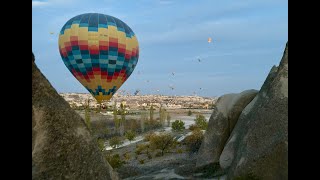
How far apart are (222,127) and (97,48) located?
19.0 metres

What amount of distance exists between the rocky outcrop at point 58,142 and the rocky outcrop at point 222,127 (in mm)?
9618

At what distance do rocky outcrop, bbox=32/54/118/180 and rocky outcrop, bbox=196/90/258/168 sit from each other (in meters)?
9.62

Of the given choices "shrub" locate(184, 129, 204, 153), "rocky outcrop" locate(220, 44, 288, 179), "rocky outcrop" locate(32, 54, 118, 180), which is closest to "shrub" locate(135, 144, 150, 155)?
"shrub" locate(184, 129, 204, 153)

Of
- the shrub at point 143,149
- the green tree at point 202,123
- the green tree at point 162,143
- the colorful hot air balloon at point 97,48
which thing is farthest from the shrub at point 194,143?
the green tree at point 202,123

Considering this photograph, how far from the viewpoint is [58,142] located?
616 centimetres

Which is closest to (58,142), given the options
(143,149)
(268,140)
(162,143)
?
(268,140)

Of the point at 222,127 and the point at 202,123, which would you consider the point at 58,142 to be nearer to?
the point at 222,127

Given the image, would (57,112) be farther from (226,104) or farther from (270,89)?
(226,104)

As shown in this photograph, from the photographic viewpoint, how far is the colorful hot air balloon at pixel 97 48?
31.9 m

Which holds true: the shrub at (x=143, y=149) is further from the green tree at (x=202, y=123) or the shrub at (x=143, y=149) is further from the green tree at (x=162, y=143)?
the green tree at (x=202, y=123)
